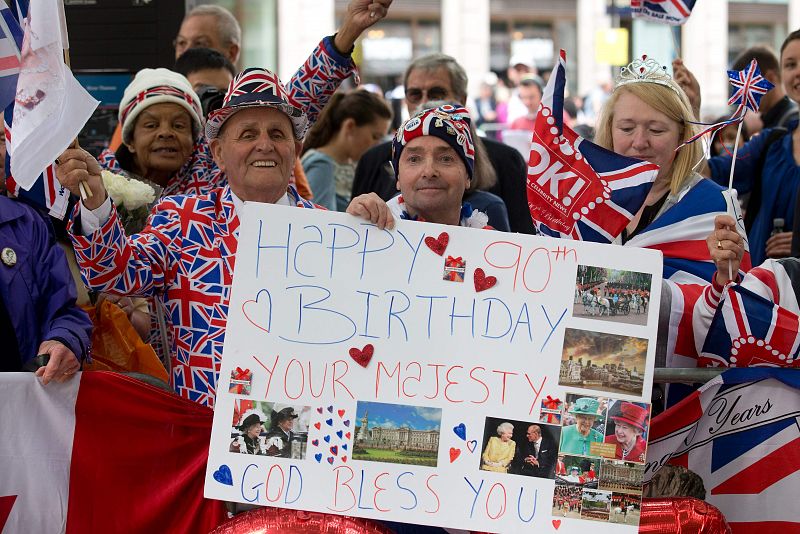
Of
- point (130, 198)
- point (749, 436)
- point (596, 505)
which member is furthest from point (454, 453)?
point (130, 198)

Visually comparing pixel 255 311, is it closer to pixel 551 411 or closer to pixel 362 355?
pixel 362 355

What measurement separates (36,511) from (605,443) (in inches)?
64.9

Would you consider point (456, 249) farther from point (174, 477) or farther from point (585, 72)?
point (585, 72)

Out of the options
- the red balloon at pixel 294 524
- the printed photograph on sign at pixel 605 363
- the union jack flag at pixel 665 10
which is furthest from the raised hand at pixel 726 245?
the union jack flag at pixel 665 10

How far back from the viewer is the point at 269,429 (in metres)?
3.30

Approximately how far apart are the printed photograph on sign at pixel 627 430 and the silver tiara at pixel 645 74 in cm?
154

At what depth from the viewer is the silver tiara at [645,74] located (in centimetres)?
443

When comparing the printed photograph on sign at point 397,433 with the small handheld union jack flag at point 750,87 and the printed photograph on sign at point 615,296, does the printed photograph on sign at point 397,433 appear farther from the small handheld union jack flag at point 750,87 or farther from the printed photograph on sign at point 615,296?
the small handheld union jack flag at point 750,87

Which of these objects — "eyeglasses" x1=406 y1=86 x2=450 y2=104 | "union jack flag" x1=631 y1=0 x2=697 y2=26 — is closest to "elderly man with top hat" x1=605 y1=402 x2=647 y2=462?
"eyeglasses" x1=406 y1=86 x2=450 y2=104

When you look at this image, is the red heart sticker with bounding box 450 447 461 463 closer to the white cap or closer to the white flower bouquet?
the white flower bouquet

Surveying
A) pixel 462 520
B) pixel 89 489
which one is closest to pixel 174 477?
pixel 89 489

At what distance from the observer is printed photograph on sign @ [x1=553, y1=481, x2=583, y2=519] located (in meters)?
3.25

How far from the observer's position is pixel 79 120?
11.4 ft

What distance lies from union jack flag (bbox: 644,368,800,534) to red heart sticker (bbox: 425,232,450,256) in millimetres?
843
